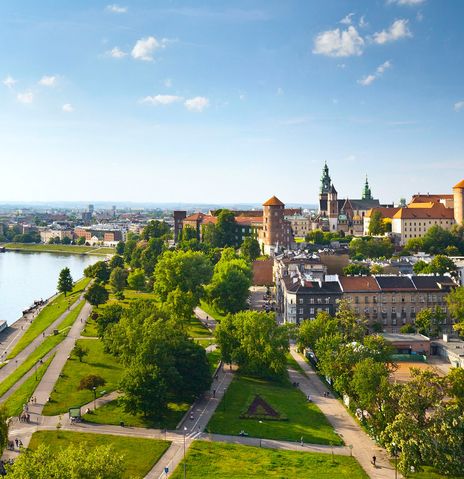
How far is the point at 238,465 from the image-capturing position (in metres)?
32.3

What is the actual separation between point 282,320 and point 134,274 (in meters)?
28.0

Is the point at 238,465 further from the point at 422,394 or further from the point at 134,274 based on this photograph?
the point at 134,274

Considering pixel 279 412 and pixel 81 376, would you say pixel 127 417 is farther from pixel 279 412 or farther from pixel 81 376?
pixel 279 412

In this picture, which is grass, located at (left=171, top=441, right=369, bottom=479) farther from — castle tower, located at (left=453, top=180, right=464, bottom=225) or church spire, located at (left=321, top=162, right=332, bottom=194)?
church spire, located at (left=321, top=162, right=332, bottom=194)

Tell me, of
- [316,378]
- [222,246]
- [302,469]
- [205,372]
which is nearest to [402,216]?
[222,246]

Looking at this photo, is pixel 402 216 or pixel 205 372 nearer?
pixel 205 372

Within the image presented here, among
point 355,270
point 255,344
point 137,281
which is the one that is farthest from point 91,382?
point 355,270

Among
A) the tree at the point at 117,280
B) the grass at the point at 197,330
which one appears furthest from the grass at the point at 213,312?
the tree at the point at 117,280

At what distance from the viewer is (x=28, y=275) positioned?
12644 centimetres

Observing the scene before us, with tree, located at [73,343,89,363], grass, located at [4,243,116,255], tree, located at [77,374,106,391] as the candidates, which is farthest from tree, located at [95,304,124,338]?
grass, located at [4,243,116,255]

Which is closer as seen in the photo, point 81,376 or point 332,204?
point 81,376

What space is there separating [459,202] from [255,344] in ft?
271

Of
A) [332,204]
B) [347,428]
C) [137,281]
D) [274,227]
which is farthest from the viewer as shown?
[332,204]

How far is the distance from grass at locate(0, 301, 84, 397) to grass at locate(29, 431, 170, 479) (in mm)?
10748
